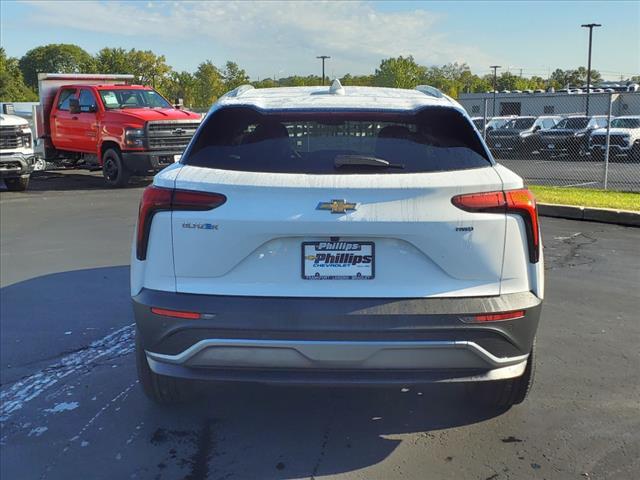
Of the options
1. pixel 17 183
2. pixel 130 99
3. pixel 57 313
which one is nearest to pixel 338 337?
pixel 57 313

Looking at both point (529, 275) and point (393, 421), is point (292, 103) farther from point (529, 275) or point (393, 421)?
point (393, 421)

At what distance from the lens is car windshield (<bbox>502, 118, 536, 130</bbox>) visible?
27281mm

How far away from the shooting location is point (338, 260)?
2.92m

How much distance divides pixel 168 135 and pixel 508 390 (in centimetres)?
1271

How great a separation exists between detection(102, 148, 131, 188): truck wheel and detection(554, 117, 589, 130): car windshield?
18888 millimetres

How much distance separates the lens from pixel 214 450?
335 centimetres

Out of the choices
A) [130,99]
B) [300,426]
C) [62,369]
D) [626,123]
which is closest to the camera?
[300,426]

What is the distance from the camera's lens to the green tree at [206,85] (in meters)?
52.6

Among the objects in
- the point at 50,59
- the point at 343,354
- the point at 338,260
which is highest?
the point at 50,59

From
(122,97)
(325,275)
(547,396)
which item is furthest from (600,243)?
(122,97)

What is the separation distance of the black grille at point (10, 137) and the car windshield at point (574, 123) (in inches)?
824

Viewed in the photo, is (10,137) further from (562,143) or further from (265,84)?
(265,84)

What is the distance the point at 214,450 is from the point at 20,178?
1330 cm

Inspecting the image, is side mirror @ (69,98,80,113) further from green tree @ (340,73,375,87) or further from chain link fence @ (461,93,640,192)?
green tree @ (340,73,375,87)
